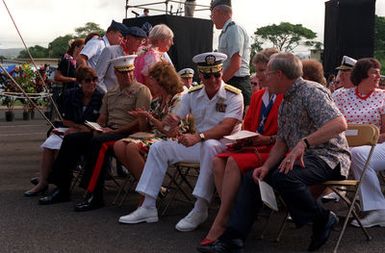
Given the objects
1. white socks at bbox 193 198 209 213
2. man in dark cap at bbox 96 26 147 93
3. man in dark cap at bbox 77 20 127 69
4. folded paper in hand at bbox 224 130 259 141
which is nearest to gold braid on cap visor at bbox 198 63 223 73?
folded paper in hand at bbox 224 130 259 141

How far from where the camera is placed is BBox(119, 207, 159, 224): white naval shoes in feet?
16.0

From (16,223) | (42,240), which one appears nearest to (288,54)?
(42,240)

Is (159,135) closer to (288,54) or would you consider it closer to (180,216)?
(180,216)

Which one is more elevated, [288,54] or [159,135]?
[288,54]

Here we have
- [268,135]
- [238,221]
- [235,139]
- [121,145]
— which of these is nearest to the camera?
[238,221]

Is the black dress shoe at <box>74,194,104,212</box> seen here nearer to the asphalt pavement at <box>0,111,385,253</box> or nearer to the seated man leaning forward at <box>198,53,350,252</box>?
the asphalt pavement at <box>0,111,385,253</box>

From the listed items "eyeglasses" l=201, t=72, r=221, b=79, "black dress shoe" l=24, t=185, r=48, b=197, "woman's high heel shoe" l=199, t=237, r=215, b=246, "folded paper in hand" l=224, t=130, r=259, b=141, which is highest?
"eyeglasses" l=201, t=72, r=221, b=79

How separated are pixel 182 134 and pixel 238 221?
1.25m

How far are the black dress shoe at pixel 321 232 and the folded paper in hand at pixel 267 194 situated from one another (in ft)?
1.15

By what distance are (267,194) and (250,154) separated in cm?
47

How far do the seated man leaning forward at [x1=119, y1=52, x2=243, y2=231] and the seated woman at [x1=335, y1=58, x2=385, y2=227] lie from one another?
105 centimetres

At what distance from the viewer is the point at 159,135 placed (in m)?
5.39

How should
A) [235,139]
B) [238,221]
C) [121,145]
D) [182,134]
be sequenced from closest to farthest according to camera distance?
[238,221] < [235,139] < [182,134] < [121,145]

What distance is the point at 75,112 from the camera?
239 inches
